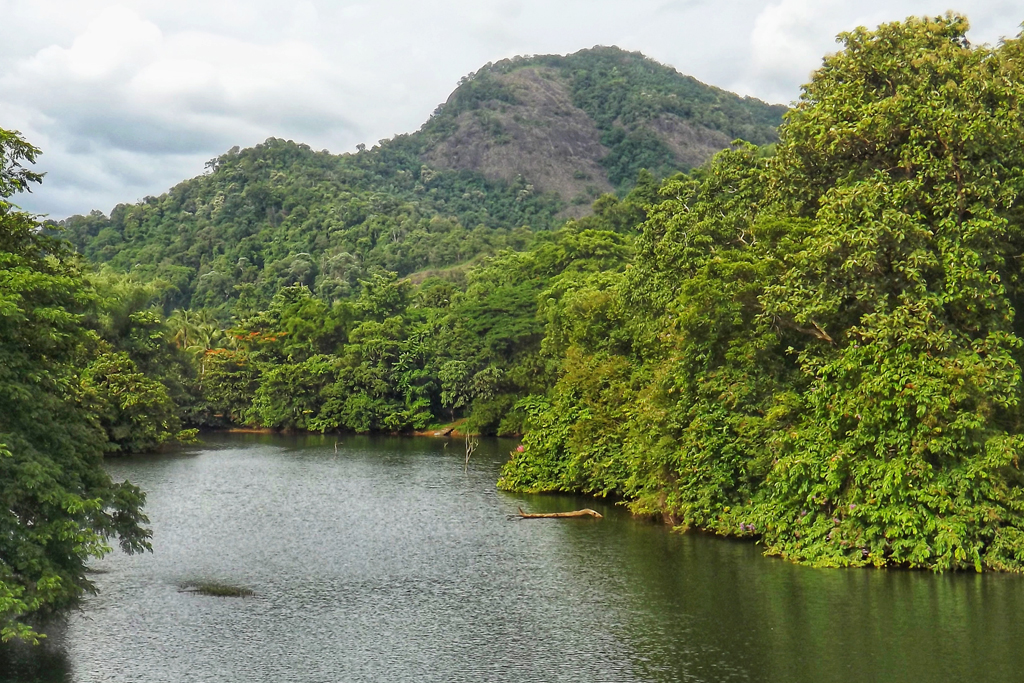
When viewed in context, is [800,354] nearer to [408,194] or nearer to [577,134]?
[408,194]

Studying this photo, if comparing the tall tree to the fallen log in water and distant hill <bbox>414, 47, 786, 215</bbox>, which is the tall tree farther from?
distant hill <bbox>414, 47, 786, 215</bbox>

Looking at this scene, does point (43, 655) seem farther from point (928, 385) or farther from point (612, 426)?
point (612, 426)

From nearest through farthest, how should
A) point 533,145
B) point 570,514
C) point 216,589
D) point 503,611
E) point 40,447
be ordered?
point 40,447, point 503,611, point 216,589, point 570,514, point 533,145

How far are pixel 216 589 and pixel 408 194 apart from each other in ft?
473

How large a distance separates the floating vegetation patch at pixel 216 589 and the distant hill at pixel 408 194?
253ft

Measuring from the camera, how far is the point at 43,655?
709 inches

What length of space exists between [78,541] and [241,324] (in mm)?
69305

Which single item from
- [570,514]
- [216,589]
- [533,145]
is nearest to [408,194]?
[533,145]

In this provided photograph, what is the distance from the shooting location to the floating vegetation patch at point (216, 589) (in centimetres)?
2345

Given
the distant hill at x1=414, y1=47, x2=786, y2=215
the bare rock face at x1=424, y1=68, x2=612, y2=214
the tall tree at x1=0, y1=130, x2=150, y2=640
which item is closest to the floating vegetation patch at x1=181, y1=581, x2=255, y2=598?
the tall tree at x1=0, y1=130, x2=150, y2=640

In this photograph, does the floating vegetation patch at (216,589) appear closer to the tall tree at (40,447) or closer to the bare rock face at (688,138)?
the tall tree at (40,447)

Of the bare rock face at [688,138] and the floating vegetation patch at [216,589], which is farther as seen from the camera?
the bare rock face at [688,138]

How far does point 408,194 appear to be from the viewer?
538 feet

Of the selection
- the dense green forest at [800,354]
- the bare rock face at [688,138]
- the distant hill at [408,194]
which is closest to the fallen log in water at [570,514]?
the dense green forest at [800,354]
